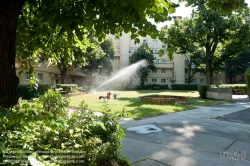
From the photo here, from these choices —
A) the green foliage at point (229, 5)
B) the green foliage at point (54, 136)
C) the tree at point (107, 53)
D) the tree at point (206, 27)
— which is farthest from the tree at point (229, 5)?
the tree at point (107, 53)

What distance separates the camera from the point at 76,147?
101 inches

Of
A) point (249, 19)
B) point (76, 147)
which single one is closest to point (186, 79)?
point (249, 19)

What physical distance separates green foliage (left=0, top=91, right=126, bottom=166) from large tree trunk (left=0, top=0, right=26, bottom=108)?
0.68 m

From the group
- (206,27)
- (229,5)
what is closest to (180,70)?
(206,27)

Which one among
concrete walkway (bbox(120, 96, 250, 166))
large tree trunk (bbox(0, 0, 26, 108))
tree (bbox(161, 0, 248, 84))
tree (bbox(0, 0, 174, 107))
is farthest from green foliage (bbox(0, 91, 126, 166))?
tree (bbox(161, 0, 248, 84))

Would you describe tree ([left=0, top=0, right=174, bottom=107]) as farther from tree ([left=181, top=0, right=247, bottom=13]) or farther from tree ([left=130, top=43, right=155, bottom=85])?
tree ([left=130, top=43, right=155, bottom=85])

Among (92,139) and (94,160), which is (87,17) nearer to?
(92,139)

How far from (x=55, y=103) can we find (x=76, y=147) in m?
5.07

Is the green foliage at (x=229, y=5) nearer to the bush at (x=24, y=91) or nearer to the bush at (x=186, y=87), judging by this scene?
the bush at (x=24, y=91)

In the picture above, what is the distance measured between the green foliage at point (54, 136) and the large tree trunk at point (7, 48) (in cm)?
68

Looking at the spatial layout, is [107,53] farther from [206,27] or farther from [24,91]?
[24,91]

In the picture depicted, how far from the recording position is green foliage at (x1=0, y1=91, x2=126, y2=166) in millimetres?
1932

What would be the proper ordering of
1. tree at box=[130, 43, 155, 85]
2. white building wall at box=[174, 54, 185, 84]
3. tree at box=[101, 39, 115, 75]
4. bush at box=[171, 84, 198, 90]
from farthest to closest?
white building wall at box=[174, 54, 185, 84]
tree at box=[130, 43, 155, 85]
tree at box=[101, 39, 115, 75]
bush at box=[171, 84, 198, 90]

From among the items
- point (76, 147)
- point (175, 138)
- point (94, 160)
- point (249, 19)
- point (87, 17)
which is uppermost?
point (249, 19)
